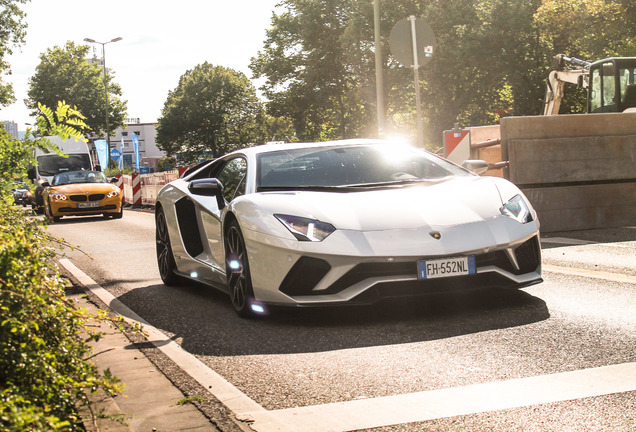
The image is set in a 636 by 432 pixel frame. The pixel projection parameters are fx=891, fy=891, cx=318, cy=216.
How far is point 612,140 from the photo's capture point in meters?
12.0

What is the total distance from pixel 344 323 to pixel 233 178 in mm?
1806

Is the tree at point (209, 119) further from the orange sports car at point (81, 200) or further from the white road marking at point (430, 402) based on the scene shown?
the white road marking at point (430, 402)

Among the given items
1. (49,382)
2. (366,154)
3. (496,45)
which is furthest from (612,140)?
(496,45)

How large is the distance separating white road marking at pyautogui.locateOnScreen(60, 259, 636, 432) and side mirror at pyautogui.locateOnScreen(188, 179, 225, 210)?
104 inches

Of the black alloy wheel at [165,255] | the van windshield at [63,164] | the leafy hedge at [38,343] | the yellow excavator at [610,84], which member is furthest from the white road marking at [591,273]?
the van windshield at [63,164]

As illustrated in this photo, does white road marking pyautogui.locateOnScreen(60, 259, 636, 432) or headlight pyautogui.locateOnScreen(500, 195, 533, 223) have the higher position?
headlight pyautogui.locateOnScreen(500, 195, 533, 223)

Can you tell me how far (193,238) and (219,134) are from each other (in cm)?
8090

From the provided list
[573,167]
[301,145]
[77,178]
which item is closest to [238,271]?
[301,145]

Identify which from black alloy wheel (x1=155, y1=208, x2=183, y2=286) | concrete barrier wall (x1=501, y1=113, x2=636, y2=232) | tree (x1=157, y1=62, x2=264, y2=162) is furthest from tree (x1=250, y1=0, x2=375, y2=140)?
black alloy wheel (x1=155, y1=208, x2=183, y2=286)

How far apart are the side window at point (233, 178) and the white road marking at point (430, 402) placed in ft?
8.62

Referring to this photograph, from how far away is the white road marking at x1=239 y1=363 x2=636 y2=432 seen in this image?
11.9 feet

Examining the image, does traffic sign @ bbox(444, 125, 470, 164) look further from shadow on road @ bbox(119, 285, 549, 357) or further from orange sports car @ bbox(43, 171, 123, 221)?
orange sports car @ bbox(43, 171, 123, 221)

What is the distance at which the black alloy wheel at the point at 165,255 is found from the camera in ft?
27.3

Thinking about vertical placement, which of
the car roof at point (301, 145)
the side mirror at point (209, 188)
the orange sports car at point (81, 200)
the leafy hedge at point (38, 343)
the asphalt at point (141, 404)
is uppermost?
the car roof at point (301, 145)
